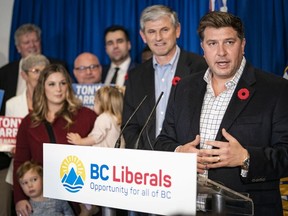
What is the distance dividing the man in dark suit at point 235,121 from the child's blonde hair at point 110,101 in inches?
60.5

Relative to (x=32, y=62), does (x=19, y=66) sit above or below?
above

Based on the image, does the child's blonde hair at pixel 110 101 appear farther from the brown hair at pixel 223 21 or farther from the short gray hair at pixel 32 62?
the brown hair at pixel 223 21

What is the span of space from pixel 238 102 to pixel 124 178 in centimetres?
69

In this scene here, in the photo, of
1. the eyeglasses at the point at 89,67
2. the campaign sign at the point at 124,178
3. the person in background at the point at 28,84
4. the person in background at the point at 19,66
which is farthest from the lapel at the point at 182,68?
the person in background at the point at 19,66

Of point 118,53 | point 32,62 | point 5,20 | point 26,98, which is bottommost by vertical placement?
point 26,98

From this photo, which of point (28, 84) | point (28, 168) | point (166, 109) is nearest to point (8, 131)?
point (28, 84)

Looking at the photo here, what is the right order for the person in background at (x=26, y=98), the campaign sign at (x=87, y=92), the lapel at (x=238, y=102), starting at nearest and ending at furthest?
the lapel at (x=238, y=102)
the person in background at (x=26, y=98)
the campaign sign at (x=87, y=92)

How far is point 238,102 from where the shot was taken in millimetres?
2260

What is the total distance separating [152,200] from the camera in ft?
6.03

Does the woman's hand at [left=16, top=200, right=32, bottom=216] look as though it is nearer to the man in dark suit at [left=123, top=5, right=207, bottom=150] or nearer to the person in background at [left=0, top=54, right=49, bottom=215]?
the person in background at [left=0, top=54, right=49, bottom=215]

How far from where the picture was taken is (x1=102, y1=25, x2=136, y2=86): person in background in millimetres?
4781

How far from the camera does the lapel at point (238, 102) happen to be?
2230mm

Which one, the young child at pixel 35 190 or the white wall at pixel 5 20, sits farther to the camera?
the white wall at pixel 5 20

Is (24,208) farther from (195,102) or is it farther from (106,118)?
(195,102)
